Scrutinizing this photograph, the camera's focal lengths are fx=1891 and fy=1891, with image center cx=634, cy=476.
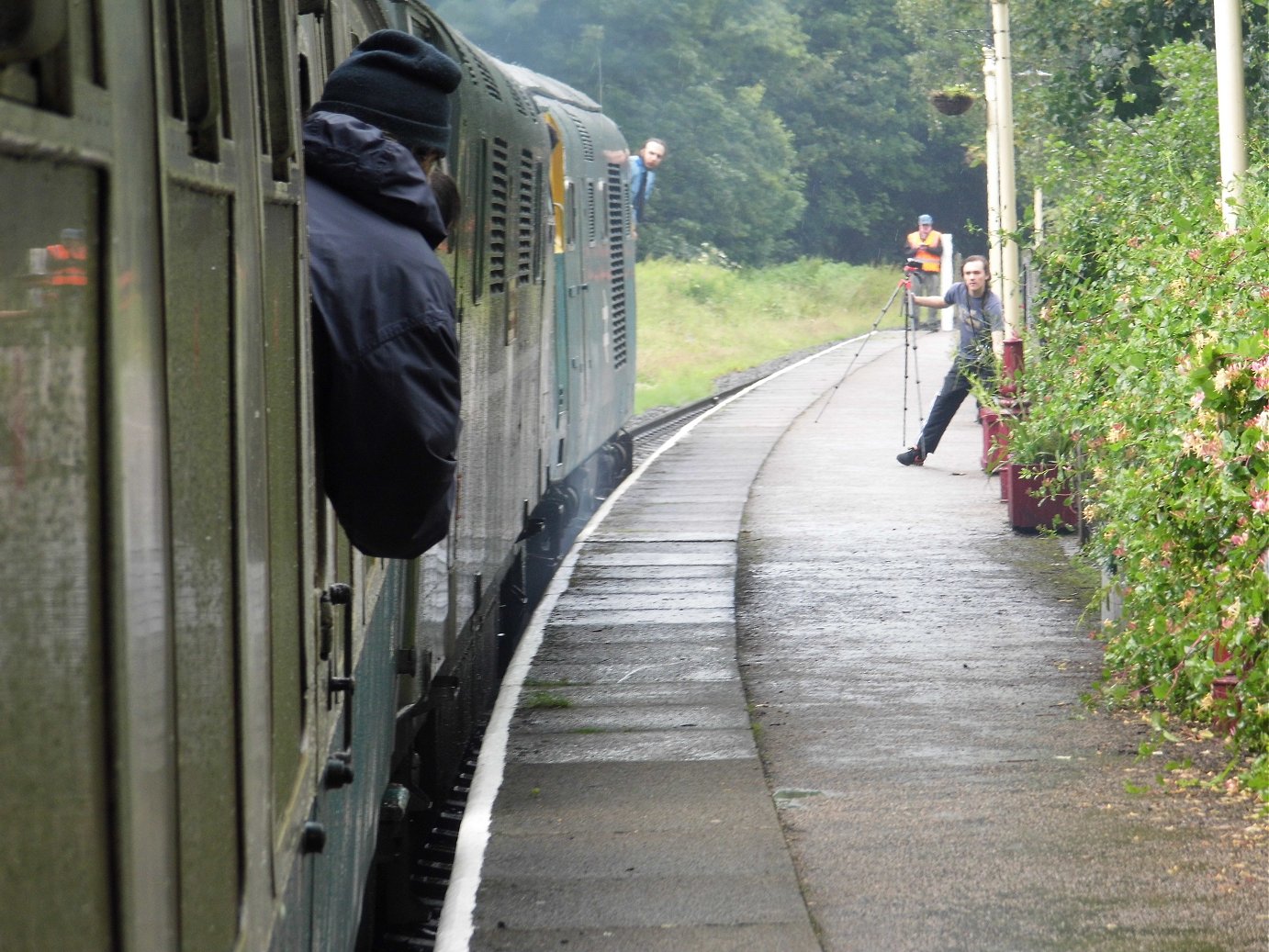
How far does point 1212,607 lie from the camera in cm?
538

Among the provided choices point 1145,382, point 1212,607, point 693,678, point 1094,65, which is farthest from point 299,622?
point 1094,65

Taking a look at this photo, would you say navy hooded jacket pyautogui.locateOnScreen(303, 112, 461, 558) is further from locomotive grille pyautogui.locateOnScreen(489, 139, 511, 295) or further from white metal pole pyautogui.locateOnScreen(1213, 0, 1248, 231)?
white metal pole pyautogui.locateOnScreen(1213, 0, 1248, 231)

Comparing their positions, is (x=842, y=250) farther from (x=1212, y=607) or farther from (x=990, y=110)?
(x=1212, y=607)

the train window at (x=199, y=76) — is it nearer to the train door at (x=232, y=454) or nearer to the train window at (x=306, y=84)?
the train door at (x=232, y=454)

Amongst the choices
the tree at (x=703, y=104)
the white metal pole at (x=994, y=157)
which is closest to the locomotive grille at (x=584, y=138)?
the white metal pole at (x=994, y=157)

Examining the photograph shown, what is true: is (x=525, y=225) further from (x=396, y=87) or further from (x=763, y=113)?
(x=763, y=113)

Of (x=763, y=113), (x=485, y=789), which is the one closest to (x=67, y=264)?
(x=485, y=789)

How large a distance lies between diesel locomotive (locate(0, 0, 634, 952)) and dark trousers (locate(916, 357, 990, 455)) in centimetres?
1111

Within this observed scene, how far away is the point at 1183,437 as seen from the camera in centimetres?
547

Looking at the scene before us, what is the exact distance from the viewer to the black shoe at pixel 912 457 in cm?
1498

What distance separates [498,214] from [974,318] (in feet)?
23.7

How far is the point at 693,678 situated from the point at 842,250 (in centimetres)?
6161

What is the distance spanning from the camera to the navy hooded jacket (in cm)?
250

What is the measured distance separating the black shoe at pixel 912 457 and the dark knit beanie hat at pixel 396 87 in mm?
12211
